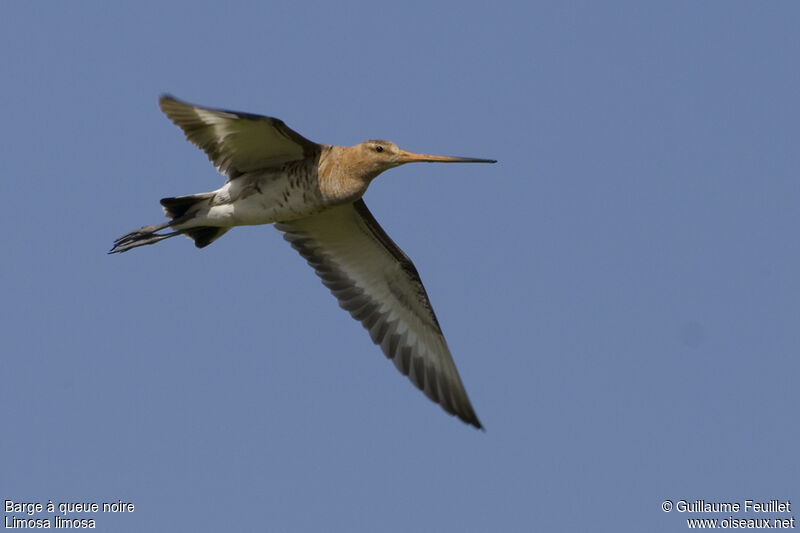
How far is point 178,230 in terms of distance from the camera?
12.6m

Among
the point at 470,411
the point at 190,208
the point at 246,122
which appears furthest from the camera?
the point at 470,411

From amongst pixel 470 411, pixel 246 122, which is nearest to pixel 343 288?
pixel 470 411

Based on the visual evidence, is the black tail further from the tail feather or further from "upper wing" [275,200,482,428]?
"upper wing" [275,200,482,428]

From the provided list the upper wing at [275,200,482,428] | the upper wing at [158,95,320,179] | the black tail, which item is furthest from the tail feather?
the upper wing at [275,200,482,428]

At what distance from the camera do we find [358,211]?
43.1 feet

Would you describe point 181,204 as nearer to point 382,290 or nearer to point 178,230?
point 178,230

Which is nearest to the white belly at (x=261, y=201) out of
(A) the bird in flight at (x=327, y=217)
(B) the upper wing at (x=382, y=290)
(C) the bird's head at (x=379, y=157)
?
(A) the bird in flight at (x=327, y=217)

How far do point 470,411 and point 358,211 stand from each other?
2575mm

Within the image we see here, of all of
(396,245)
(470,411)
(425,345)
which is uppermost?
(396,245)

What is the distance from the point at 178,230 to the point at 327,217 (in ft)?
5.61

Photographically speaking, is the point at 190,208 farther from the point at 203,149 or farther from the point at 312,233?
the point at 312,233

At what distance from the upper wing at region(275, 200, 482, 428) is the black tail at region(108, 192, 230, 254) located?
1201mm

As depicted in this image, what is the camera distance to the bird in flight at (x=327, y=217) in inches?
468

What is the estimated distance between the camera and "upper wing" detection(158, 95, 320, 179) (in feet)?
38.0
